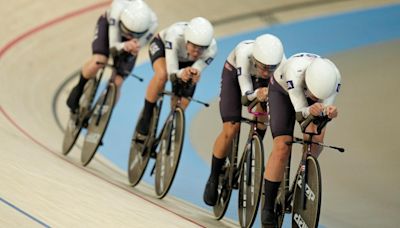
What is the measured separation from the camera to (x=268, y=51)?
17.6 ft

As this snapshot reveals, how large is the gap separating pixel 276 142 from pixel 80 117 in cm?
268

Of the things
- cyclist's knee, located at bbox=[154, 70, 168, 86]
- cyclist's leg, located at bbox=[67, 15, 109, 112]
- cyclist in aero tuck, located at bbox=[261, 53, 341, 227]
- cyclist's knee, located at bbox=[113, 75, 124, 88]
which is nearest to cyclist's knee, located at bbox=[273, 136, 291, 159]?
cyclist in aero tuck, located at bbox=[261, 53, 341, 227]

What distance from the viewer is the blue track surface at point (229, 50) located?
→ 779cm

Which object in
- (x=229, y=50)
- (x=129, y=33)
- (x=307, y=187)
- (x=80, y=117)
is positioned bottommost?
(x=307, y=187)

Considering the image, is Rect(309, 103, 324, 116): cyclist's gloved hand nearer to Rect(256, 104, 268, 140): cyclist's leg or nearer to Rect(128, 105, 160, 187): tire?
Rect(256, 104, 268, 140): cyclist's leg

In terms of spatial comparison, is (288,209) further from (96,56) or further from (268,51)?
(96,56)

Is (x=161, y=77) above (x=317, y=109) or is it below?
above

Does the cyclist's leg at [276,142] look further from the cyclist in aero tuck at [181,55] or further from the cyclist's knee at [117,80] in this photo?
the cyclist's knee at [117,80]

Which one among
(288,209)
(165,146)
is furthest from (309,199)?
(165,146)

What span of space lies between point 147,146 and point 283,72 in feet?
5.96

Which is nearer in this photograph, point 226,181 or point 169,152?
point 226,181

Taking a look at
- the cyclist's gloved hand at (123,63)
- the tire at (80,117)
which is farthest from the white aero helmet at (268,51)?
the tire at (80,117)

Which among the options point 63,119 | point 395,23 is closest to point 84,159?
point 63,119

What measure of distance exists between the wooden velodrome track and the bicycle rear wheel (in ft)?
2.45
